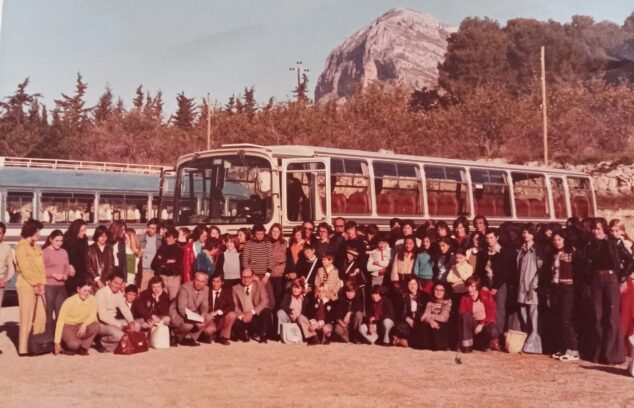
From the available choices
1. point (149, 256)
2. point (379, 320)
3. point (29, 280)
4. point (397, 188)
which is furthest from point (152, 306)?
point (397, 188)

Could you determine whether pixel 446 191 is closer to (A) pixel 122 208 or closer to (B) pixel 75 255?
(A) pixel 122 208

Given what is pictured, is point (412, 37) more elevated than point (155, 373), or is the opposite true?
point (412, 37)

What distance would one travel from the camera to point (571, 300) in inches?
411

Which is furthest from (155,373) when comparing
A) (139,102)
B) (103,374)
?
(139,102)

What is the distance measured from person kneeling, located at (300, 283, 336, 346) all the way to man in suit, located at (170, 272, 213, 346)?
1539 millimetres

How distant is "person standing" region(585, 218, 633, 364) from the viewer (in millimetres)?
10039

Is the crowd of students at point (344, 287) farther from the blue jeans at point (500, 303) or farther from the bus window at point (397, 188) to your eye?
the bus window at point (397, 188)

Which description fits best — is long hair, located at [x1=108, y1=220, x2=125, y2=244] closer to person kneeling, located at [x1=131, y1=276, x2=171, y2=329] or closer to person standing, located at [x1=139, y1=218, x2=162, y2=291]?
person standing, located at [x1=139, y1=218, x2=162, y2=291]

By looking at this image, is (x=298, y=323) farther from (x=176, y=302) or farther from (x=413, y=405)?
(x=413, y=405)

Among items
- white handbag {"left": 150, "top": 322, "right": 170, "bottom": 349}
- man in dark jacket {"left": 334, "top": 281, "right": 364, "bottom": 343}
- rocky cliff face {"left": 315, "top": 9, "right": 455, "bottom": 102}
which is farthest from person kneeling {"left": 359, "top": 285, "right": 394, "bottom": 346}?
rocky cliff face {"left": 315, "top": 9, "right": 455, "bottom": 102}

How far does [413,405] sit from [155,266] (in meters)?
6.00

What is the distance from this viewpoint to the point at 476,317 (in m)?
11.1

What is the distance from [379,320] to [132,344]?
3.72m

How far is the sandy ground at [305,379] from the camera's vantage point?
7.86m
